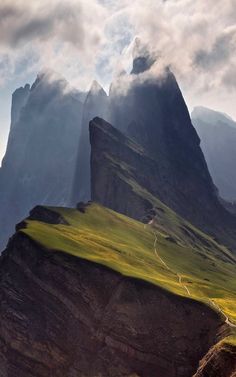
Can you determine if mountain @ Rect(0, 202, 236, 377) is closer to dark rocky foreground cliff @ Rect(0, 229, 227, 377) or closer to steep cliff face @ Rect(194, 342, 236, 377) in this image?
dark rocky foreground cliff @ Rect(0, 229, 227, 377)

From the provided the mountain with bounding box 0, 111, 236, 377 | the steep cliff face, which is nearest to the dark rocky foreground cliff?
the mountain with bounding box 0, 111, 236, 377

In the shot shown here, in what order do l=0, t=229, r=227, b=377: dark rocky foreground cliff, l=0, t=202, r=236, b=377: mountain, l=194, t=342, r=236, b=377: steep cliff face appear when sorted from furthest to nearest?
l=0, t=202, r=236, b=377: mountain
l=0, t=229, r=227, b=377: dark rocky foreground cliff
l=194, t=342, r=236, b=377: steep cliff face

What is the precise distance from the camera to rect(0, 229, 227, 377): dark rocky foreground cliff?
125688 millimetres

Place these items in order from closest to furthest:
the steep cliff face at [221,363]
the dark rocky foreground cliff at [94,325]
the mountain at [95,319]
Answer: the steep cliff face at [221,363]
the dark rocky foreground cliff at [94,325]
the mountain at [95,319]

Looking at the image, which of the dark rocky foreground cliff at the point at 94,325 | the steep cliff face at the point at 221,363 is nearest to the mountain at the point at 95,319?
the dark rocky foreground cliff at the point at 94,325

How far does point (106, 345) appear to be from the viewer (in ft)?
424

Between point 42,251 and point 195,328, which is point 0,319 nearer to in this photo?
point 42,251

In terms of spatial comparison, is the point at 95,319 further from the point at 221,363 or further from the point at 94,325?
the point at 221,363

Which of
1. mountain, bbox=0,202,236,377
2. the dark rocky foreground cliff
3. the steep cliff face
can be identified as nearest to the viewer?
the steep cliff face

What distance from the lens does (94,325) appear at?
133125 mm

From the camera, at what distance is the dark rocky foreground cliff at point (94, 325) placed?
126 metres

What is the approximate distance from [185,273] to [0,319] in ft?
246

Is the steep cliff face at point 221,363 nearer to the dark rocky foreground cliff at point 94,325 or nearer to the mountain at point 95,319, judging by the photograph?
the mountain at point 95,319

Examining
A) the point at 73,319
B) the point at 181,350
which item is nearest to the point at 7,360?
the point at 73,319
